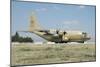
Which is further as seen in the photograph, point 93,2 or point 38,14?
point 93,2

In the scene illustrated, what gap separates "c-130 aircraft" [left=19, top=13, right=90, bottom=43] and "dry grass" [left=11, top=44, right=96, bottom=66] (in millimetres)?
86

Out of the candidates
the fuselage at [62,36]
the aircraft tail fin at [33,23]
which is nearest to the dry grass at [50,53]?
the fuselage at [62,36]

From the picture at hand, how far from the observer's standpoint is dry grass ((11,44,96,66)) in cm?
303

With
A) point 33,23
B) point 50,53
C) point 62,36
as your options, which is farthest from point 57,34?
point 33,23

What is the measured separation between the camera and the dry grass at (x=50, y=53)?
303 cm

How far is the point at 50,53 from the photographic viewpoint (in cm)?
321

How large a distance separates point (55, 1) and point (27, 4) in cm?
42

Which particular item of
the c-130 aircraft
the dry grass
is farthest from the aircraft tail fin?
the dry grass

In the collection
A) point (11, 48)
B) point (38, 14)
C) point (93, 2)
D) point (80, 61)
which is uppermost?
point (93, 2)

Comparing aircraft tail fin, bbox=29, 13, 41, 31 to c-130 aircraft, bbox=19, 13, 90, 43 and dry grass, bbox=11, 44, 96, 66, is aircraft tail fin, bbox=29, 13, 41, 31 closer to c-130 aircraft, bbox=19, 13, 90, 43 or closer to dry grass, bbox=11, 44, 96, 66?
c-130 aircraft, bbox=19, 13, 90, 43

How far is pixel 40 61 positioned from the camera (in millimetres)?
3145

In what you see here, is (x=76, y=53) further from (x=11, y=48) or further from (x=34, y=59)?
(x=11, y=48)

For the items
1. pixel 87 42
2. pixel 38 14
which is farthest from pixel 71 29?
pixel 38 14

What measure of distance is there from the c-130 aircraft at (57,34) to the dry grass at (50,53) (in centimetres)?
9
